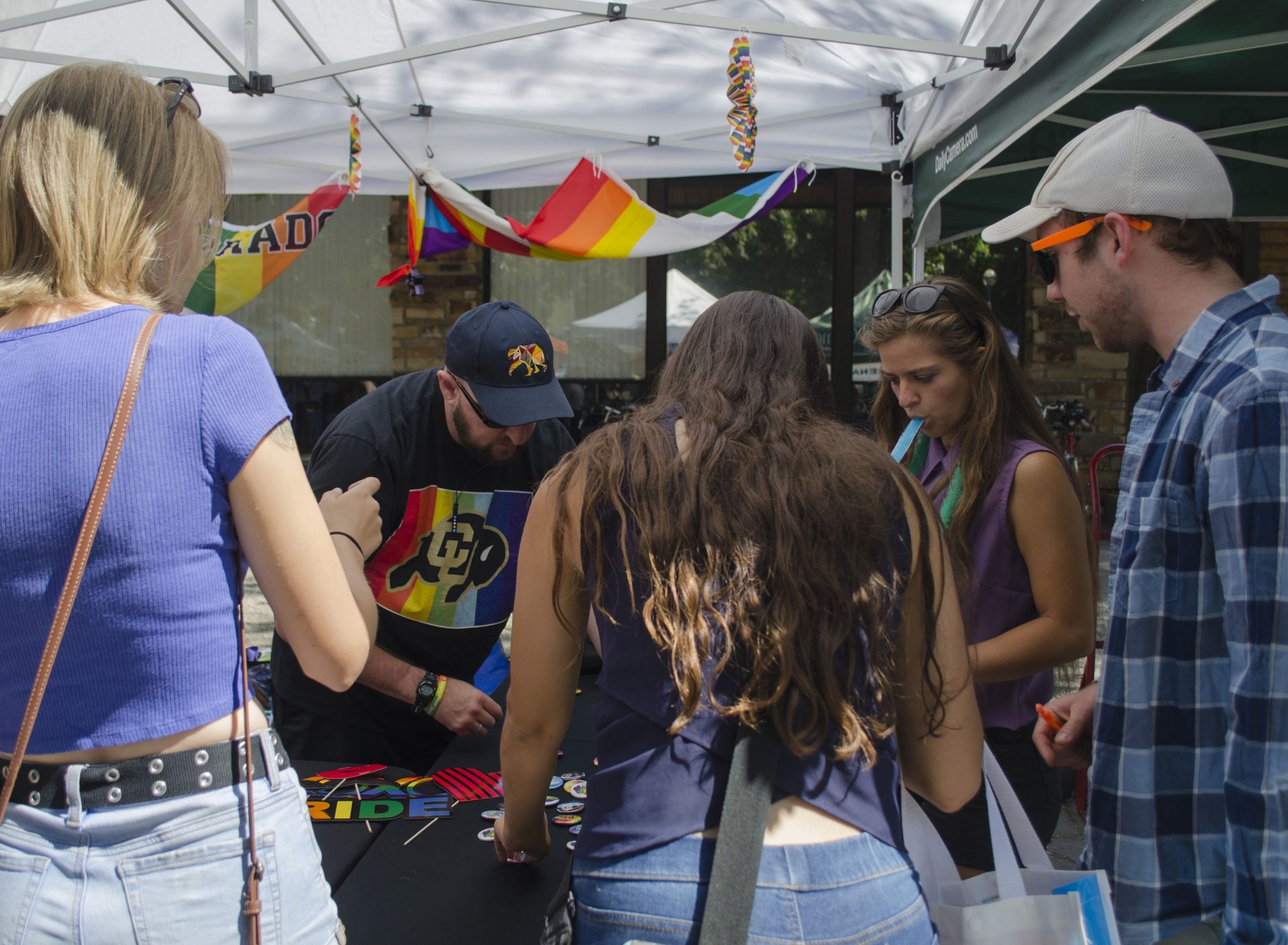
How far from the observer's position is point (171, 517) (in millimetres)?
966

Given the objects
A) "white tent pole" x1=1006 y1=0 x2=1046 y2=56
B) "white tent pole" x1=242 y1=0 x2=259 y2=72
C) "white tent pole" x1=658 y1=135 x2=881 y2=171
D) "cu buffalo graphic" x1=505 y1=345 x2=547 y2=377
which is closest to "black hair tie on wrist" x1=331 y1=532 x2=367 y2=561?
"cu buffalo graphic" x1=505 y1=345 x2=547 y2=377

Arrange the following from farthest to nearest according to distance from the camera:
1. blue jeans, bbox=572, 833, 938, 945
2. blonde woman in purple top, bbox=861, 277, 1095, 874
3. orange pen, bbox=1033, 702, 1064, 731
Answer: blonde woman in purple top, bbox=861, 277, 1095, 874
orange pen, bbox=1033, 702, 1064, 731
blue jeans, bbox=572, 833, 938, 945

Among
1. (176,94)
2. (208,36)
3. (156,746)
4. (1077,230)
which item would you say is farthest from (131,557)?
(208,36)

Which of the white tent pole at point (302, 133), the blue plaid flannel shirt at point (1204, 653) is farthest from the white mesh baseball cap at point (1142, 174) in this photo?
the white tent pole at point (302, 133)

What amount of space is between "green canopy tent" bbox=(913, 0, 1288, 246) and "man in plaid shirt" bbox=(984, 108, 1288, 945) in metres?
0.49

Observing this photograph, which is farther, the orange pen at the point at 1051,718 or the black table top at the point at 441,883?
the orange pen at the point at 1051,718

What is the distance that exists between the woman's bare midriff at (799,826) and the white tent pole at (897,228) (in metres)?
3.35

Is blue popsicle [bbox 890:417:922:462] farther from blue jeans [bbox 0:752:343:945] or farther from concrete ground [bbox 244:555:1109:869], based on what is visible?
blue jeans [bbox 0:752:343:945]

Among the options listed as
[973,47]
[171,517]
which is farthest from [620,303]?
[171,517]

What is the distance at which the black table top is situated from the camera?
4.52ft

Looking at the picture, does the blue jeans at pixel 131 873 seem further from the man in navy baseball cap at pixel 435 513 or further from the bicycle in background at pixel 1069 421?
the bicycle in background at pixel 1069 421

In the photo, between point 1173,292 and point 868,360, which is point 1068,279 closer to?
point 1173,292

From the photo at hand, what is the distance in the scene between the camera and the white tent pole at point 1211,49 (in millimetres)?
2541

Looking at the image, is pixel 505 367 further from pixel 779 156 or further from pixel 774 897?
pixel 779 156
